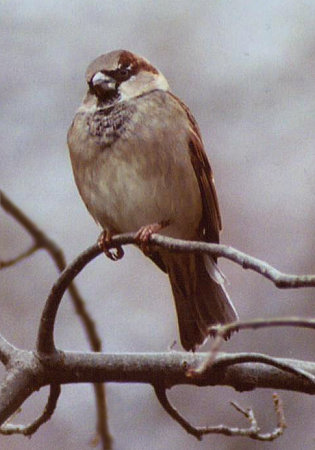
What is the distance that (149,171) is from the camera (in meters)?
3.05

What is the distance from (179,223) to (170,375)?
2.82 feet

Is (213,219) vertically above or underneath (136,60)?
underneath

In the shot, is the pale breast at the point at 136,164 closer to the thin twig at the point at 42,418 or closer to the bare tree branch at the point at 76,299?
the bare tree branch at the point at 76,299

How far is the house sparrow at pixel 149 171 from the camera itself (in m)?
3.06

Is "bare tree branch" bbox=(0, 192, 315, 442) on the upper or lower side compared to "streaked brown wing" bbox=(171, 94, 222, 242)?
lower

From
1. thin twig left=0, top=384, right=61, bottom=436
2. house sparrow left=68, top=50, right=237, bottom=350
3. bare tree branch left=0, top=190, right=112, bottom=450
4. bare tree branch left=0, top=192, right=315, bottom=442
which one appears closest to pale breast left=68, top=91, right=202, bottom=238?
house sparrow left=68, top=50, right=237, bottom=350

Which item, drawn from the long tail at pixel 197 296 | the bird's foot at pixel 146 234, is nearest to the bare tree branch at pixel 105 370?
the bird's foot at pixel 146 234

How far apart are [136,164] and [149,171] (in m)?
0.05

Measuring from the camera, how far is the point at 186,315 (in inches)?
130

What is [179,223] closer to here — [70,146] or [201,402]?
[70,146]

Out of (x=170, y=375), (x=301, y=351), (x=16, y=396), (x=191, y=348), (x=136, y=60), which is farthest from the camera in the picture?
(x=301, y=351)

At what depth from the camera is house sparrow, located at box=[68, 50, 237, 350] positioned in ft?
10.0

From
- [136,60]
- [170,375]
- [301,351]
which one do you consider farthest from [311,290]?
[170,375]

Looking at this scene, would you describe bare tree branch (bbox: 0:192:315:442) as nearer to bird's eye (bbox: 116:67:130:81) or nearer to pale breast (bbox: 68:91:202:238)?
pale breast (bbox: 68:91:202:238)
